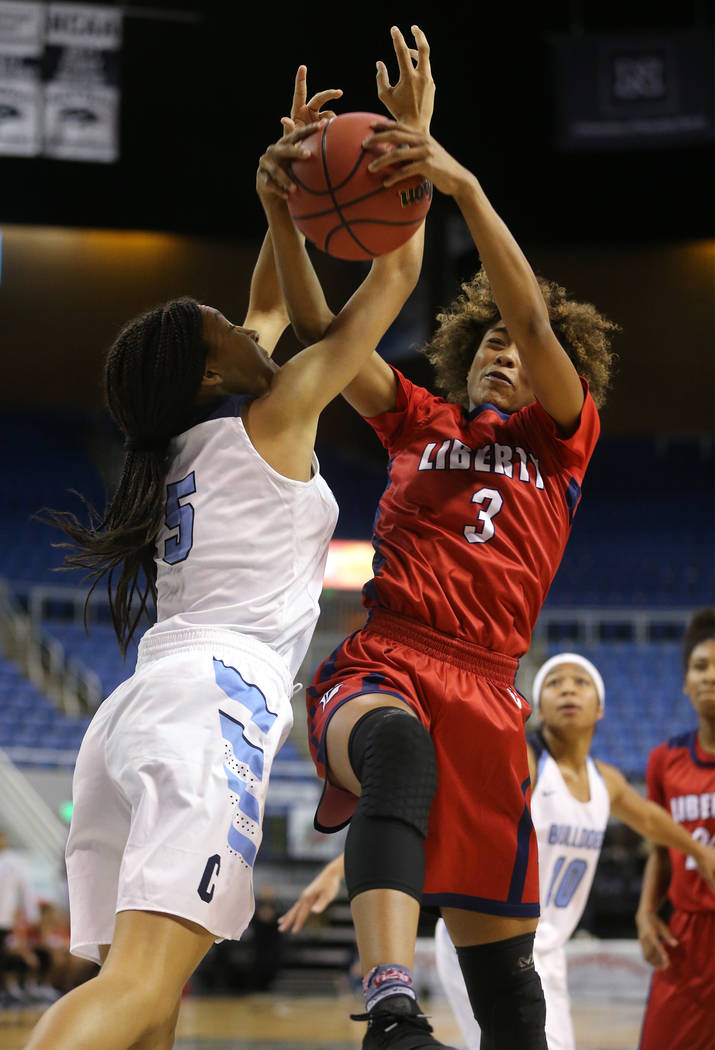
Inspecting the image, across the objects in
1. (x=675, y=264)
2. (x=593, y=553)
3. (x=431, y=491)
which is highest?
(x=675, y=264)

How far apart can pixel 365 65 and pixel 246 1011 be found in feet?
30.6

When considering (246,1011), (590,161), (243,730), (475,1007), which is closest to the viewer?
(243,730)

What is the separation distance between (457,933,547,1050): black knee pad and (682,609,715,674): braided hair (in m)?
2.53

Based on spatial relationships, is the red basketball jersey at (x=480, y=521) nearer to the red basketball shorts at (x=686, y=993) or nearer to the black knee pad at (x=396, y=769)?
the black knee pad at (x=396, y=769)

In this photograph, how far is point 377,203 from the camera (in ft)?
9.73

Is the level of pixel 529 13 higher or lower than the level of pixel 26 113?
higher

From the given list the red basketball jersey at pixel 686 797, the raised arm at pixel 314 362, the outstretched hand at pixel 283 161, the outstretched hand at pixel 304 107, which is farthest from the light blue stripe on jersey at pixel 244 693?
the red basketball jersey at pixel 686 797

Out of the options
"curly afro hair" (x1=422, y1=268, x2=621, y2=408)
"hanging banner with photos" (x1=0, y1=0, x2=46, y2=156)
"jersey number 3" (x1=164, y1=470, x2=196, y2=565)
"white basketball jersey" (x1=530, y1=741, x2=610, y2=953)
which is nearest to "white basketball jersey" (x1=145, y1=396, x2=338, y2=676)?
"jersey number 3" (x1=164, y1=470, x2=196, y2=565)

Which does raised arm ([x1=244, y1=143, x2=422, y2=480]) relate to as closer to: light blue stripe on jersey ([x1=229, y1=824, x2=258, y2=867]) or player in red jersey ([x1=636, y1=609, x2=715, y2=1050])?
light blue stripe on jersey ([x1=229, y1=824, x2=258, y2=867])

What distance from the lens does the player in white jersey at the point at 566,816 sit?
4812 millimetres

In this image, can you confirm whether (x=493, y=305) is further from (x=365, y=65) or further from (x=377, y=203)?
(x=365, y=65)

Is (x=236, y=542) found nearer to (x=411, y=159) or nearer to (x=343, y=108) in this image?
(x=411, y=159)

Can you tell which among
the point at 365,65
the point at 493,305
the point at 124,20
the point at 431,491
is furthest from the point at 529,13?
the point at 431,491

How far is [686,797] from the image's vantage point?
213 inches
